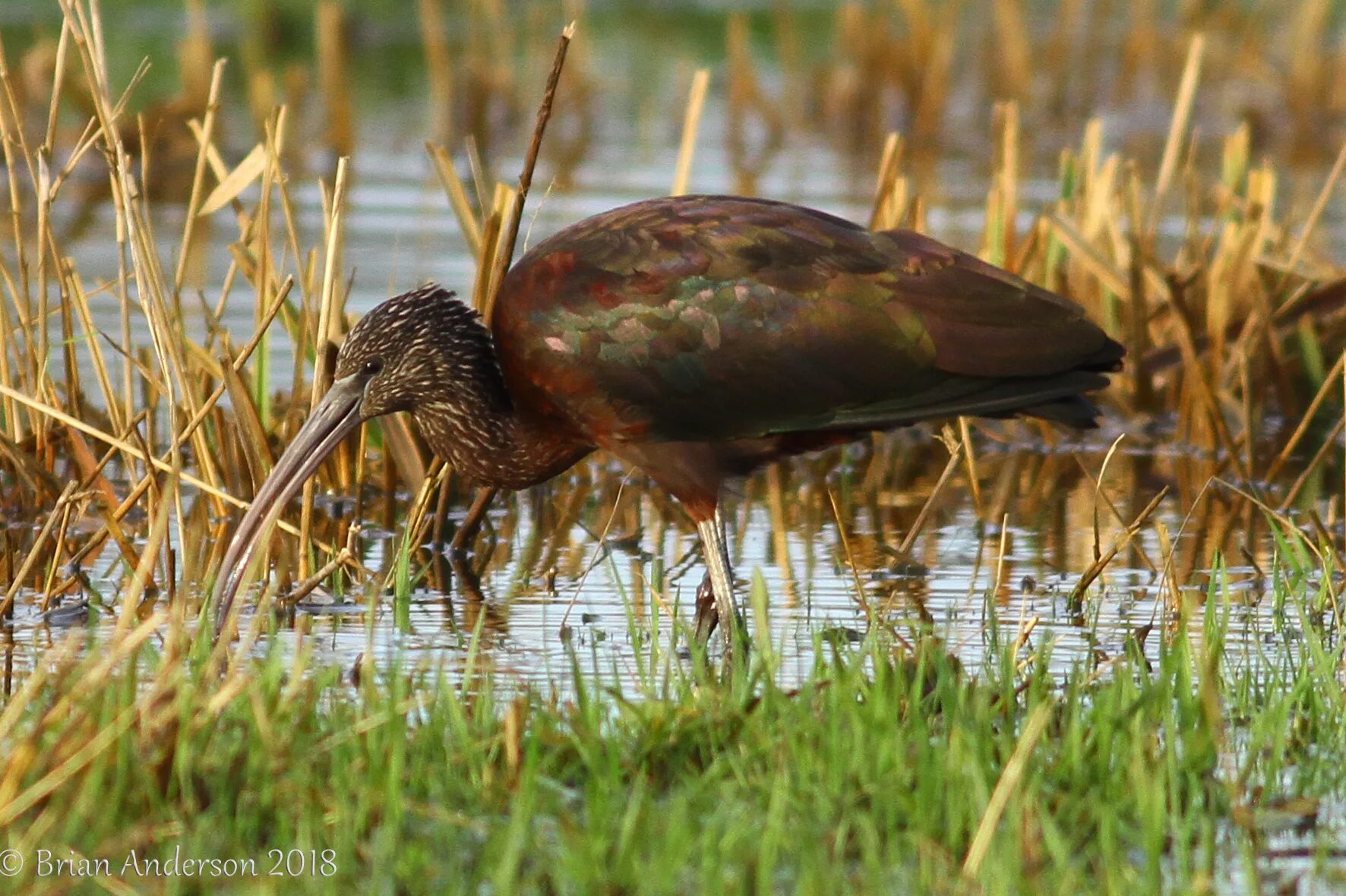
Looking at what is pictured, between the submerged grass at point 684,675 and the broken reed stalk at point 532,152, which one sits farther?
the broken reed stalk at point 532,152

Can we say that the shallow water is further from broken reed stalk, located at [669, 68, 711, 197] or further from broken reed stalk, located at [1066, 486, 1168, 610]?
broken reed stalk, located at [669, 68, 711, 197]

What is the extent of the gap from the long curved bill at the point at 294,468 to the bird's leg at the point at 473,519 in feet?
2.14

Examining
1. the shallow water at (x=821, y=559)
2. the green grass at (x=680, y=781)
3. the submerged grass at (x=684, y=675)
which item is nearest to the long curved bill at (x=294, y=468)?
the submerged grass at (x=684, y=675)

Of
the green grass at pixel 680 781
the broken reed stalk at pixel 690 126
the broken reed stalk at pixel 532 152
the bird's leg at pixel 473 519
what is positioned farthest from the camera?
the broken reed stalk at pixel 690 126

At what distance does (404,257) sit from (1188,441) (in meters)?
4.72

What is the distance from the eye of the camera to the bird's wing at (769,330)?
486 centimetres

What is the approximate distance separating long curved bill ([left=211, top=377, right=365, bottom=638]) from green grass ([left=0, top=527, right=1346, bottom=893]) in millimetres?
869

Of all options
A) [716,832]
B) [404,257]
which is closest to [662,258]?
[716,832]

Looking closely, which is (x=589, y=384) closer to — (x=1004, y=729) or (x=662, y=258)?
(x=662, y=258)

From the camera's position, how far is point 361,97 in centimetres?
1731

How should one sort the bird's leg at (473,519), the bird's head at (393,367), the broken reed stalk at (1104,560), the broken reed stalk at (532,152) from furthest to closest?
1. the bird's leg at (473,519)
2. the broken reed stalk at (532,152)
3. the bird's head at (393,367)
4. the broken reed stalk at (1104,560)

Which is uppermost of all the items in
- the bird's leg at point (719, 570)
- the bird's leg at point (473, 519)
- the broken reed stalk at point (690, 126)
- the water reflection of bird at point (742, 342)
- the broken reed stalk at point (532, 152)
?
the broken reed stalk at point (690, 126)

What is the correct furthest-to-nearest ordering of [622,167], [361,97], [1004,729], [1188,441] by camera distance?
[361,97] → [622,167] → [1188,441] → [1004,729]

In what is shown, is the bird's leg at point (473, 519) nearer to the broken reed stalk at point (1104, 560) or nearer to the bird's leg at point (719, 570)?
the bird's leg at point (719, 570)
